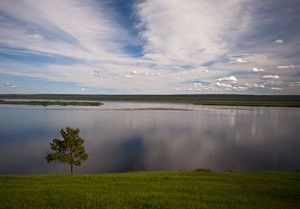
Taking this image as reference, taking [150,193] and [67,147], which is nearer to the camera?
[150,193]

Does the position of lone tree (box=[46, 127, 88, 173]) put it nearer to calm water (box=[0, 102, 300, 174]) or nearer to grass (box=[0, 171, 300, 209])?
calm water (box=[0, 102, 300, 174])

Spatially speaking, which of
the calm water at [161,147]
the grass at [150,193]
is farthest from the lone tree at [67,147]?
the grass at [150,193]

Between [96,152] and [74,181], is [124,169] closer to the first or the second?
[96,152]

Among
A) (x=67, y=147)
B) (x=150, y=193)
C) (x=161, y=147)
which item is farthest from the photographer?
(x=161, y=147)

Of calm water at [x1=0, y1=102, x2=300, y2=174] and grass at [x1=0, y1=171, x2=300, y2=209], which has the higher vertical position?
grass at [x1=0, y1=171, x2=300, y2=209]

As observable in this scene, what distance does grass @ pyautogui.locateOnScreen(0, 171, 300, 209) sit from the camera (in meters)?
14.3

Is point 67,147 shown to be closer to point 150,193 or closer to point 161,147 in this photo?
point 150,193

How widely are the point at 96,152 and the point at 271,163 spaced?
2462 centimetres

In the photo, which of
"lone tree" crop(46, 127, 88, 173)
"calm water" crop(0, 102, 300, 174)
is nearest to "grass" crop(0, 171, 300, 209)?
"lone tree" crop(46, 127, 88, 173)

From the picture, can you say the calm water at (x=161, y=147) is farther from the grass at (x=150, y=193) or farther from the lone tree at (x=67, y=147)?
the grass at (x=150, y=193)

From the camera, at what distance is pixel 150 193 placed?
1662cm

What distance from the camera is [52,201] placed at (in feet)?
48.2

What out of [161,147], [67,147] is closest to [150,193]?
[67,147]

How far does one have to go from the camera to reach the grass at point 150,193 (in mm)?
14328
